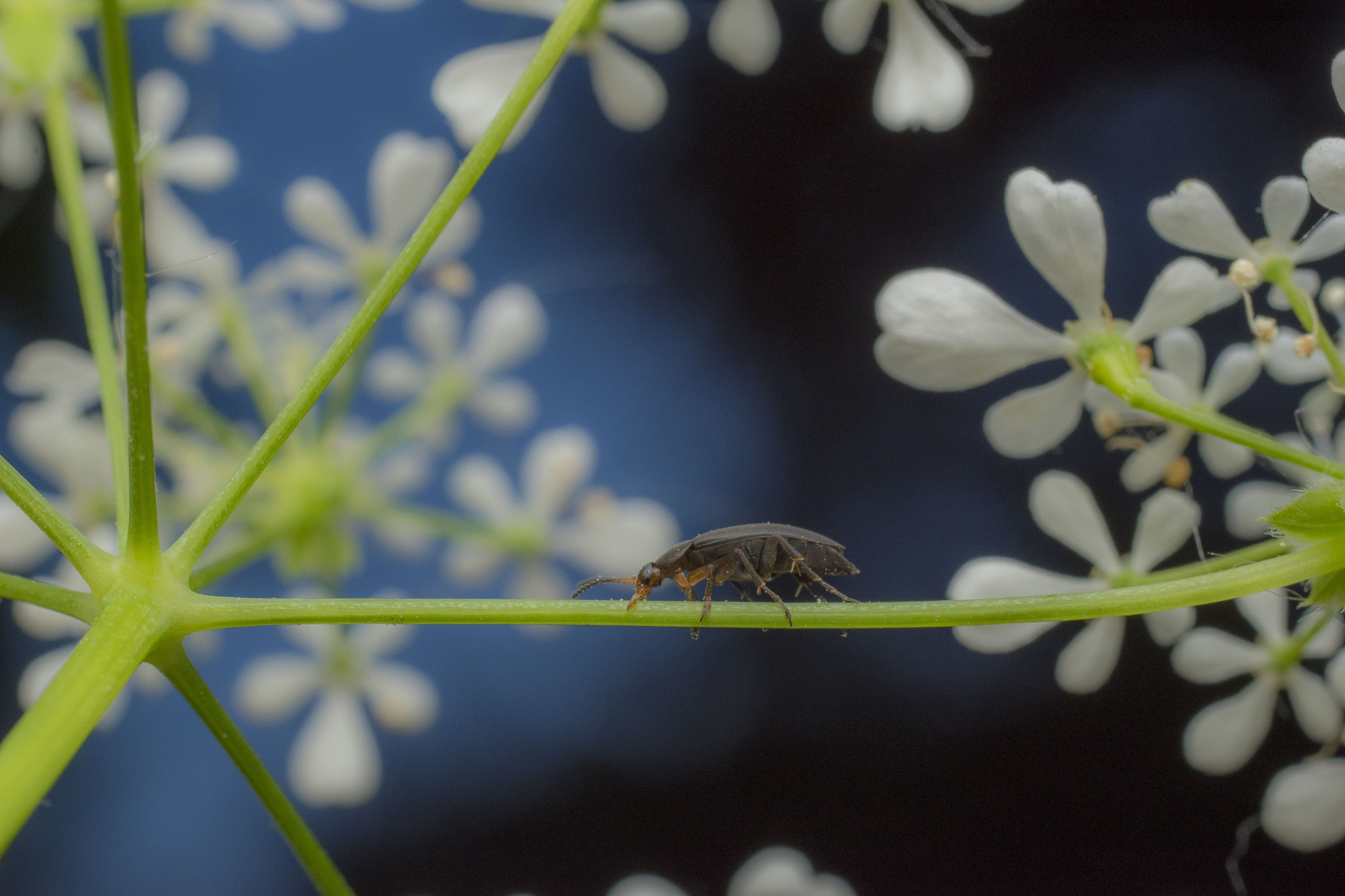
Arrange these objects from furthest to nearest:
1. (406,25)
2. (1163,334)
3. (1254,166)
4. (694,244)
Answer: (694,244)
(406,25)
(1254,166)
(1163,334)

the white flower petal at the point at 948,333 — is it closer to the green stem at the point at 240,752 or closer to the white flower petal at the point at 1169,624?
the white flower petal at the point at 1169,624

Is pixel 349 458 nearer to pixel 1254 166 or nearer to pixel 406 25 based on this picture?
pixel 406 25

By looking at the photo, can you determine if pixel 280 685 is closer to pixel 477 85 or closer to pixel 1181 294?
pixel 477 85

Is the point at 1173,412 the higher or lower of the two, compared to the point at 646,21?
lower

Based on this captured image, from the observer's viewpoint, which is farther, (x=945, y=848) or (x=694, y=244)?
(x=694, y=244)

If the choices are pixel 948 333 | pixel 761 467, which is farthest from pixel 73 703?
pixel 761 467

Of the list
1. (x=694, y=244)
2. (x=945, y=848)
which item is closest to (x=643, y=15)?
(x=694, y=244)

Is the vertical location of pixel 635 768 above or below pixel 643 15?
below
